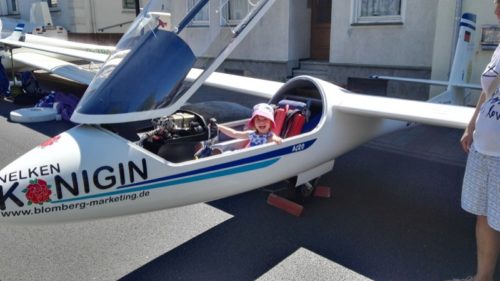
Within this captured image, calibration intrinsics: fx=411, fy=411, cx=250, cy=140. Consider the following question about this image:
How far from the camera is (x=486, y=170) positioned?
258 centimetres

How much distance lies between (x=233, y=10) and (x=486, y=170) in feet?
8.09

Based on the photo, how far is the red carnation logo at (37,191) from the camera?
279 centimetres

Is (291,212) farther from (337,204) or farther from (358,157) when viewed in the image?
(358,157)

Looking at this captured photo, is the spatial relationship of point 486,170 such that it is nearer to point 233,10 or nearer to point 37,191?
point 233,10

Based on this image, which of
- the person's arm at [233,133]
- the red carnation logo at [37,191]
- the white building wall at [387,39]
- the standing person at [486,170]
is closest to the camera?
the standing person at [486,170]

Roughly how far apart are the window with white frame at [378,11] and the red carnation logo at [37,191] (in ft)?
26.4

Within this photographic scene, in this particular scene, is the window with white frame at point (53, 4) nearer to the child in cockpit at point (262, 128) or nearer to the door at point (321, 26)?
the door at point (321, 26)

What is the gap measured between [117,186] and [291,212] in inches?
72.1

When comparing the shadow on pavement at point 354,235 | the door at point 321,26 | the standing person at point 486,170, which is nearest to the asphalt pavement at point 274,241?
the shadow on pavement at point 354,235

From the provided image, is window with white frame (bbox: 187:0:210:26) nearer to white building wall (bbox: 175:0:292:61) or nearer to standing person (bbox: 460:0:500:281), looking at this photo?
standing person (bbox: 460:0:500:281)

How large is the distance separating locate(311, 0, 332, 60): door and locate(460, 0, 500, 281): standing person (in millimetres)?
8980

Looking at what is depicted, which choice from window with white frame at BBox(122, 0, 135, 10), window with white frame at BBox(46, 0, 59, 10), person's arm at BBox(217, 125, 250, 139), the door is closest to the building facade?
the door

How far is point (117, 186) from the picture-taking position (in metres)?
2.97

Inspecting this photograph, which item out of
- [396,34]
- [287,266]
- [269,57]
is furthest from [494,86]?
[269,57]
